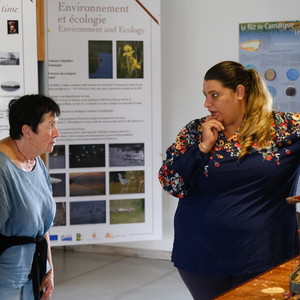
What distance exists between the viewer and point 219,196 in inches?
100

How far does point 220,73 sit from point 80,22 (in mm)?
2529

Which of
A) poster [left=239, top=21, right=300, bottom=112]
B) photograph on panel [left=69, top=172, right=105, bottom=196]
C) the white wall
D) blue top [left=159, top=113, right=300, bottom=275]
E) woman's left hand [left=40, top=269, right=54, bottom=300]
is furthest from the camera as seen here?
the white wall

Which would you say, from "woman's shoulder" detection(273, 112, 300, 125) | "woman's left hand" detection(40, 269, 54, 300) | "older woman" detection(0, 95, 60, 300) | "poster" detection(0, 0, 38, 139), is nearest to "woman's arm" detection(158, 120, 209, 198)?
"woman's shoulder" detection(273, 112, 300, 125)

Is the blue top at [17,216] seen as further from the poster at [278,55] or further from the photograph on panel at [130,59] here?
the poster at [278,55]

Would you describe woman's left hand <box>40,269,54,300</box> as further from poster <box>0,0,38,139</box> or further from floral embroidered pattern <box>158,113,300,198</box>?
poster <box>0,0,38,139</box>

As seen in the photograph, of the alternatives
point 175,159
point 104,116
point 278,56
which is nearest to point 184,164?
point 175,159

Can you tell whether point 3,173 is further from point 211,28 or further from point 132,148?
point 211,28

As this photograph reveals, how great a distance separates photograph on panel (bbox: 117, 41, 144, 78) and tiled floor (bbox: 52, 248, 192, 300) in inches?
65.7

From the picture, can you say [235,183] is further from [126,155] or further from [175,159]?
[126,155]

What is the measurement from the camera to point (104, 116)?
4.96 metres

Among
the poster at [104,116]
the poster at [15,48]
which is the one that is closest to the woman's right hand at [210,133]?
the poster at [15,48]

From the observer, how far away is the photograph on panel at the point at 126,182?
198 inches

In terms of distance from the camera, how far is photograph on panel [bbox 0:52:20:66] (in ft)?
14.8

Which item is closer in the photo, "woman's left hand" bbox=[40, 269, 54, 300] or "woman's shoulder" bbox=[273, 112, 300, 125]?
"woman's shoulder" bbox=[273, 112, 300, 125]
